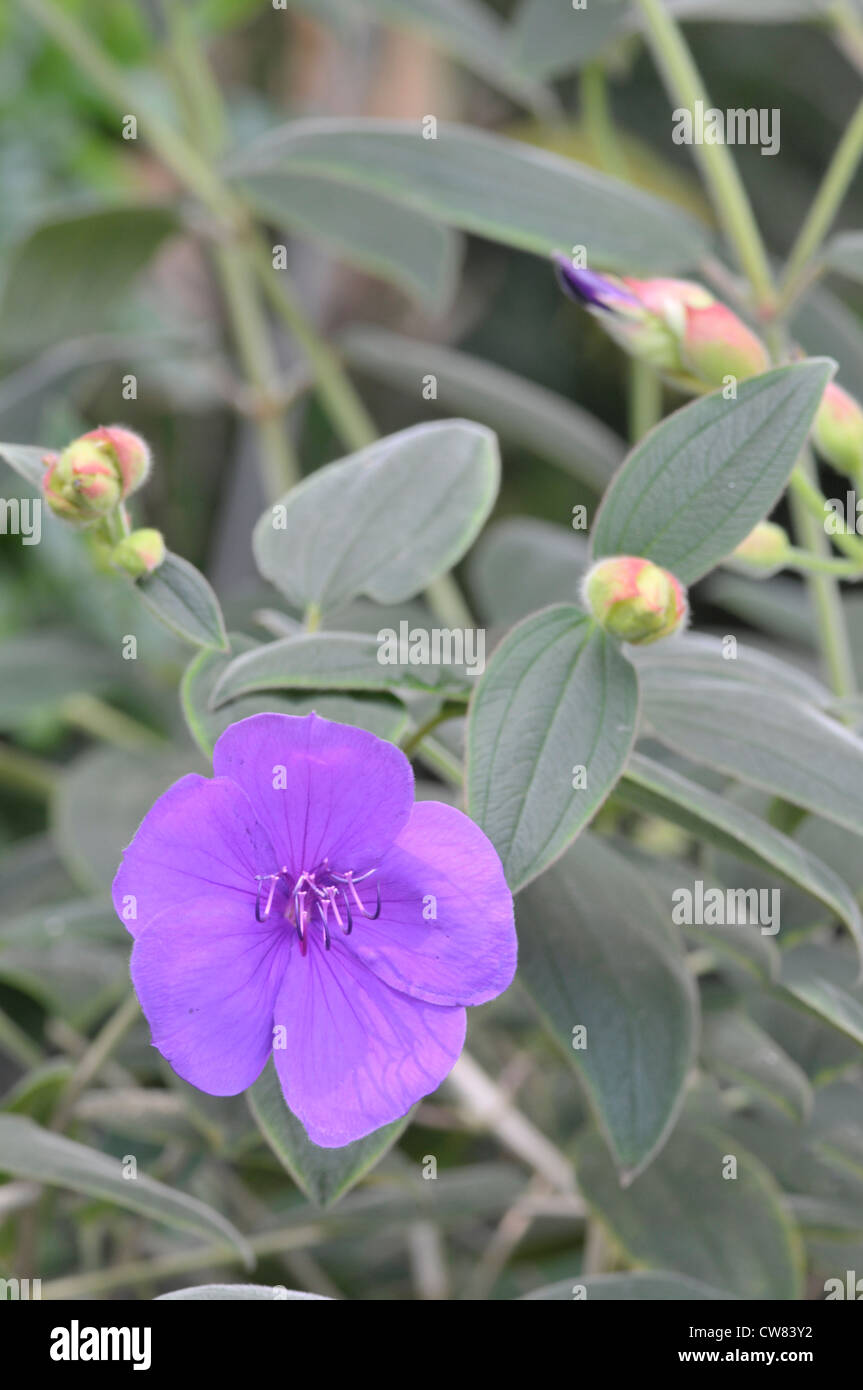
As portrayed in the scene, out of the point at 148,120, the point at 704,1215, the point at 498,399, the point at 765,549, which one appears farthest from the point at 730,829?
the point at 148,120

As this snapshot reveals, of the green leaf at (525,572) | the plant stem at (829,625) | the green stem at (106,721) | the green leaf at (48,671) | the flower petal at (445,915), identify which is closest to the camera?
the flower petal at (445,915)

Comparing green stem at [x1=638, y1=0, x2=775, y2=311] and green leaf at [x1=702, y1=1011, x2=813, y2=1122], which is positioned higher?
green stem at [x1=638, y1=0, x2=775, y2=311]

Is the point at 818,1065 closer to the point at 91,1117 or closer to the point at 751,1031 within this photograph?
the point at 751,1031

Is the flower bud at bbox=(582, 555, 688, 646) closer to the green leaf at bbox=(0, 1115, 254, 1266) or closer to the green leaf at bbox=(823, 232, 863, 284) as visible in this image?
the green leaf at bbox=(0, 1115, 254, 1266)

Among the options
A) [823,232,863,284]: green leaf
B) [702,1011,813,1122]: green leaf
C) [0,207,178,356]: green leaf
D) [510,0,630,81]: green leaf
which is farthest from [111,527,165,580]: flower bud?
[510,0,630,81]: green leaf

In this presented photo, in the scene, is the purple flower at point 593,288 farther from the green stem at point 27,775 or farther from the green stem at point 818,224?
the green stem at point 27,775

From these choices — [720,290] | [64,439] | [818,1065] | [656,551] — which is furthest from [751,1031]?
[64,439]

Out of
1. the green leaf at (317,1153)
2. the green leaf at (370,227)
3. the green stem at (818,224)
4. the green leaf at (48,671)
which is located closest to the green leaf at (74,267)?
the green leaf at (370,227)
